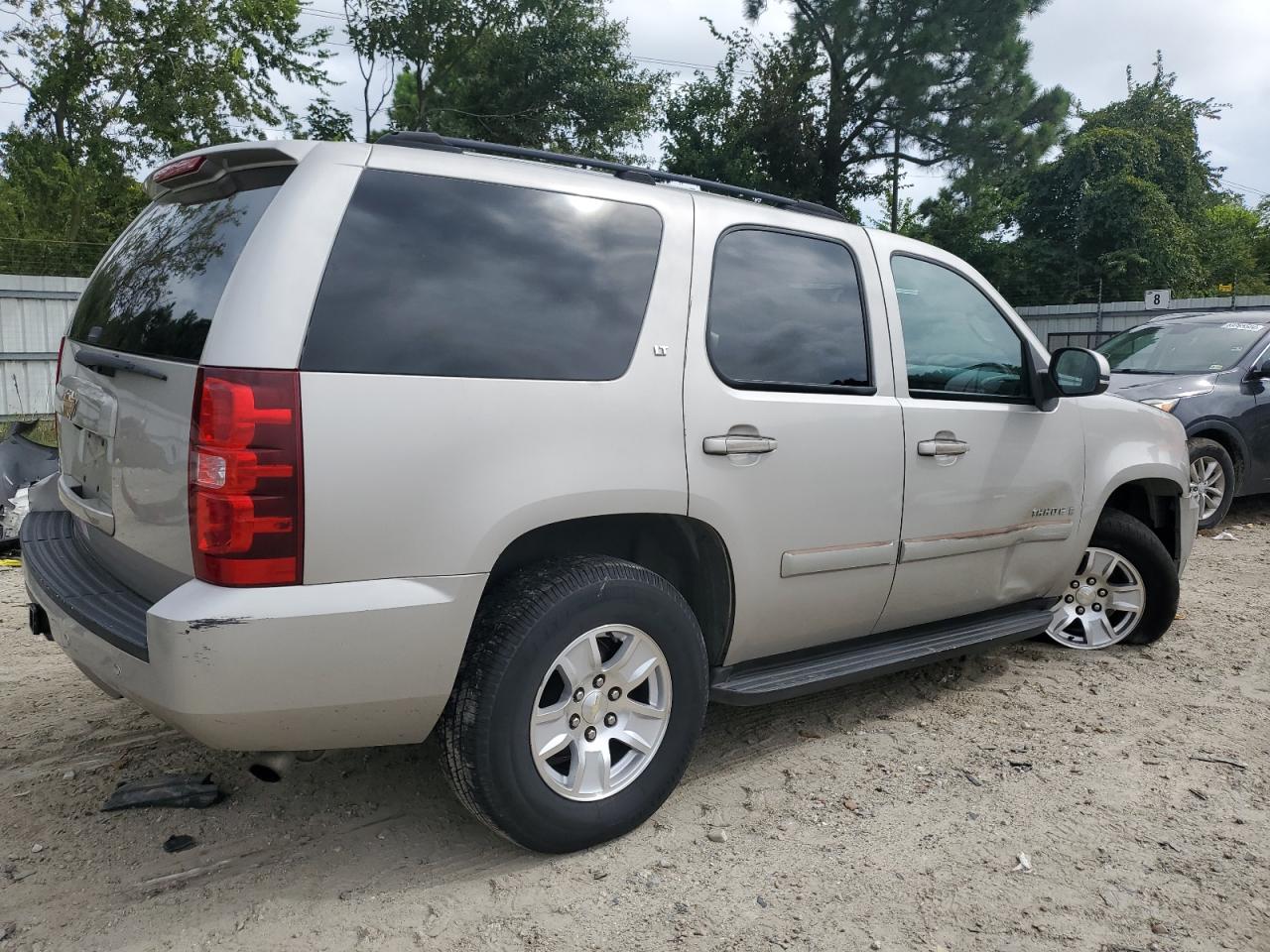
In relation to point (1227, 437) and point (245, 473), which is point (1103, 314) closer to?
point (1227, 437)

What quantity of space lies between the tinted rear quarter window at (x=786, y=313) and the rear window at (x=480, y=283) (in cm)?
31

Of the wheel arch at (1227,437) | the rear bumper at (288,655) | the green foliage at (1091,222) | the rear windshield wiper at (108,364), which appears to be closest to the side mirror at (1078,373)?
the rear bumper at (288,655)

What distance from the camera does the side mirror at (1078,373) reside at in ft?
13.2

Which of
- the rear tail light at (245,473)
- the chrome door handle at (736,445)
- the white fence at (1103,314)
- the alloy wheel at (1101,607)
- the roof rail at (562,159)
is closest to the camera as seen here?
the rear tail light at (245,473)

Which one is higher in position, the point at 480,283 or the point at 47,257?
the point at 47,257

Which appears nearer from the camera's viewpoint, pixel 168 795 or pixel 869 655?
pixel 168 795

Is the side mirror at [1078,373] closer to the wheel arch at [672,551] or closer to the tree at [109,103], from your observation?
the wheel arch at [672,551]

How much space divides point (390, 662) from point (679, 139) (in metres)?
27.0

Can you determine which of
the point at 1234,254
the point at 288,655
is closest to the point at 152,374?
the point at 288,655

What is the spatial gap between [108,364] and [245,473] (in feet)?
2.48

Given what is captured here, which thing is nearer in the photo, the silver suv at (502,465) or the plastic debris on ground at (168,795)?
the silver suv at (502,465)

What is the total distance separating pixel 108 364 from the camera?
279cm

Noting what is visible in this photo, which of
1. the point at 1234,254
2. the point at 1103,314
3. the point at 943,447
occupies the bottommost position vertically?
the point at 943,447

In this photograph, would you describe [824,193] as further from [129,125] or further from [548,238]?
[548,238]
